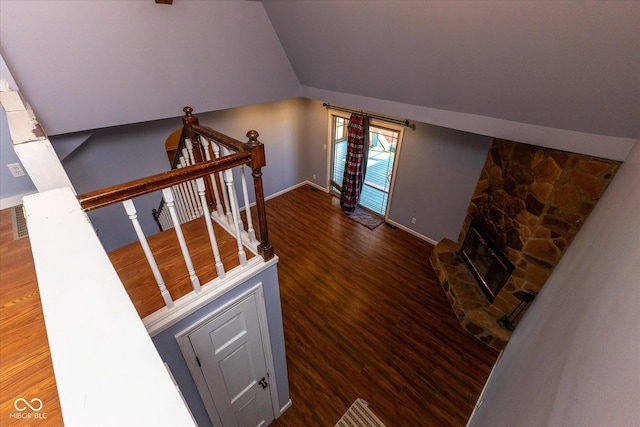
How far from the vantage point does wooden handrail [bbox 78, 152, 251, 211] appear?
39.6 inches

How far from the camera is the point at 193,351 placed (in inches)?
61.9

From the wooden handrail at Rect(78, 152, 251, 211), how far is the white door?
0.87m

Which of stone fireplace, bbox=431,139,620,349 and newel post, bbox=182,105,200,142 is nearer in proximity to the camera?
newel post, bbox=182,105,200,142

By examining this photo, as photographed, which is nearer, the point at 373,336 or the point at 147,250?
the point at 147,250

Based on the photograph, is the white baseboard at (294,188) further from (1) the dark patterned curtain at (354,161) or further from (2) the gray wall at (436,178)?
(2) the gray wall at (436,178)

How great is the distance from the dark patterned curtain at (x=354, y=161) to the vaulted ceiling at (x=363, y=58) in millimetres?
1379


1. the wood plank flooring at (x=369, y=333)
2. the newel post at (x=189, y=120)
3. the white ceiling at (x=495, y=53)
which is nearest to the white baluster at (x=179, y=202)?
the newel post at (x=189, y=120)

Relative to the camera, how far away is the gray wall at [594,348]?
2.07 feet

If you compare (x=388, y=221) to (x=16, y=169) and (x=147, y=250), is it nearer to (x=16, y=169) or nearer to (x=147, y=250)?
(x=147, y=250)

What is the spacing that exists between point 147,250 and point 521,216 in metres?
3.28

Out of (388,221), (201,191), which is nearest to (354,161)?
(388,221)

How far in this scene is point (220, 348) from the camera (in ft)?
5.66

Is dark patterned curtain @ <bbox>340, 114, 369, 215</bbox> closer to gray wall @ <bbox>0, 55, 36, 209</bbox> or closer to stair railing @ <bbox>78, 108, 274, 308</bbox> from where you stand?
stair railing @ <bbox>78, 108, 274, 308</bbox>

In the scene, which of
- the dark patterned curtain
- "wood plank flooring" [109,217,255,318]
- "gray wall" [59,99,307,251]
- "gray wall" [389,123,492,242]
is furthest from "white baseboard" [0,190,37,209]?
"gray wall" [389,123,492,242]
